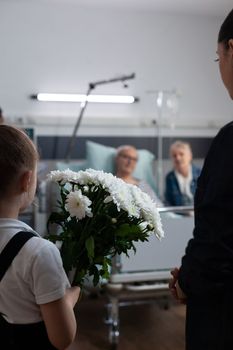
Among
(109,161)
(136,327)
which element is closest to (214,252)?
(136,327)

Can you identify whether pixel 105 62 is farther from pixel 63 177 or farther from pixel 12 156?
pixel 12 156

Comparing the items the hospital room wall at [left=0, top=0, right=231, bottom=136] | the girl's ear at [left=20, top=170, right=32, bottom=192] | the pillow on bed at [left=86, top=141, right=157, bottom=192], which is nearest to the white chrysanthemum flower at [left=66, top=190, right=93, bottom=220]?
the girl's ear at [left=20, top=170, right=32, bottom=192]

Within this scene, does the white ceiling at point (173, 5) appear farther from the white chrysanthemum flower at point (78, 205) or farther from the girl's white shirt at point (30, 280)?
the girl's white shirt at point (30, 280)

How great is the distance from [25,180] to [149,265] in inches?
78.8

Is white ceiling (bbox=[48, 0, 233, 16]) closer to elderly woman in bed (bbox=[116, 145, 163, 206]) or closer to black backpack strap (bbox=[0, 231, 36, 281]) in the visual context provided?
elderly woman in bed (bbox=[116, 145, 163, 206])

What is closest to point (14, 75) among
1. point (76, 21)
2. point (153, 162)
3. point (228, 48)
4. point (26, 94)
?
point (26, 94)

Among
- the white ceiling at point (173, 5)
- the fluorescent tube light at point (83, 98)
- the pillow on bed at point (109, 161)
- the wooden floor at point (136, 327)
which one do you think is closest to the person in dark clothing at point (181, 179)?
the pillow on bed at point (109, 161)

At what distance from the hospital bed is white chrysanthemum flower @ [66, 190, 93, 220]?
5.81ft

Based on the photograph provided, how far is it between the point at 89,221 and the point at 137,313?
9.33 feet

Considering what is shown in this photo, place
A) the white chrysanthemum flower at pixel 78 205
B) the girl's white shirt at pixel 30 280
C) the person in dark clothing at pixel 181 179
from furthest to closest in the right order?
the person in dark clothing at pixel 181 179 → the white chrysanthemum flower at pixel 78 205 → the girl's white shirt at pixel 30 280

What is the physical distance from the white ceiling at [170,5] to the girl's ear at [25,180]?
4.16 metres

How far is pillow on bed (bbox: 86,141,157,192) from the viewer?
16.5 feet

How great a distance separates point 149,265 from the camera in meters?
→ 3.18

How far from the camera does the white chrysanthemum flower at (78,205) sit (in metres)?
1.34
